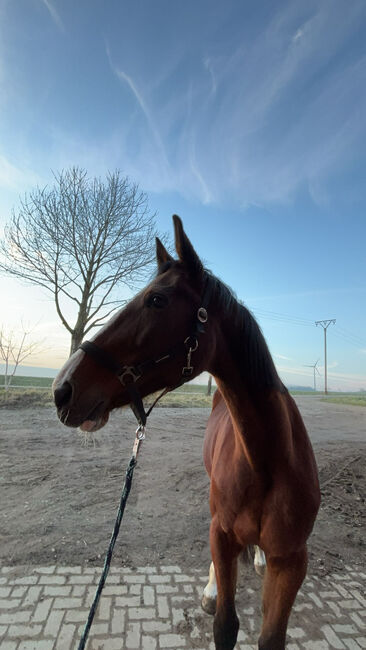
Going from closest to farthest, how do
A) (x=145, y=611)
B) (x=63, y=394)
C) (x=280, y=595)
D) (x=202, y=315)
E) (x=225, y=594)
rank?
(x=63, y=394)
(x=202, y=315)
(x=280, y=595)
(x=225, y=594)
(x=145, y=611)

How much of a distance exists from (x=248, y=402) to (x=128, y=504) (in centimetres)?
387

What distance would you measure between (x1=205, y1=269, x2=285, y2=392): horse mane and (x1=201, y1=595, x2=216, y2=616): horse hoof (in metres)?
2.11

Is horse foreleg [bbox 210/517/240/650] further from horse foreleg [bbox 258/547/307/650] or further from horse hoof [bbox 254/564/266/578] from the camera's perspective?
horse hoof [bbox 254/564/266/578]

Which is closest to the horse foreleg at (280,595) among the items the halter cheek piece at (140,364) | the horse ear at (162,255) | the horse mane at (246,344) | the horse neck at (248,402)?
the horse neck at (248,402)

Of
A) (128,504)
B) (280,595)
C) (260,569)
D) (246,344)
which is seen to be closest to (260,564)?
(260,569)

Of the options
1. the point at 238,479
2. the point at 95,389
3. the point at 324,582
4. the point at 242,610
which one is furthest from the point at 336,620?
the point at 95,389

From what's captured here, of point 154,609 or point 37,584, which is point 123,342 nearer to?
point 154,609

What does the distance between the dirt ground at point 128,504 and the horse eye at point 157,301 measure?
0.78 meters

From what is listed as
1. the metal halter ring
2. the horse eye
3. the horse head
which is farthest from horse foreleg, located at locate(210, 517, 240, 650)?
the horse eye

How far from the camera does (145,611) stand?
2.63 metres

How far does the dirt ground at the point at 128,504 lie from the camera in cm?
355

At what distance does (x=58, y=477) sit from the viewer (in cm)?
559

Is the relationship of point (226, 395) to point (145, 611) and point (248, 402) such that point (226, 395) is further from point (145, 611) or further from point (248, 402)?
point (145, 611)

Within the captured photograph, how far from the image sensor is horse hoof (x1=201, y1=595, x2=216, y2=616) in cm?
265
